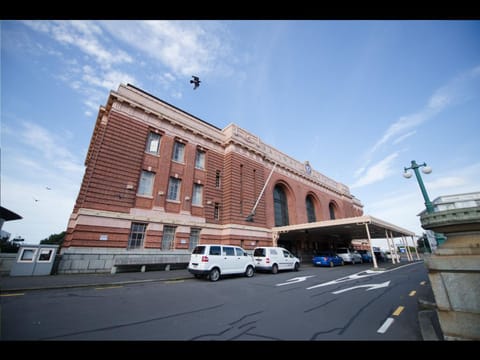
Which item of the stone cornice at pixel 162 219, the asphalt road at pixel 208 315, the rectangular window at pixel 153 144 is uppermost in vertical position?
the rectangular window at pixel 153 144

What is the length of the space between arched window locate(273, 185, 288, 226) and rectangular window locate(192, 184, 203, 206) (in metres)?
11.3

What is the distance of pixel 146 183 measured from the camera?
15922 mm

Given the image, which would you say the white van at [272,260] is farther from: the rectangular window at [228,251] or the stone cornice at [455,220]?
the stone cornice at [455,220]

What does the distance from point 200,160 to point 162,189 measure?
557cm

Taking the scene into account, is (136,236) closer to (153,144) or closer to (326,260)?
(153,144)

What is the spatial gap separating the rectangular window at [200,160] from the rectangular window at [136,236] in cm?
780

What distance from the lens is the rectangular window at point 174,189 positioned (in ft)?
56.3

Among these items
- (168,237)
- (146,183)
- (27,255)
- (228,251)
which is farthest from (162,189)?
(27,255)

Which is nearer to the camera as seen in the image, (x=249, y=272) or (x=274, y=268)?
(x=249, y=272)

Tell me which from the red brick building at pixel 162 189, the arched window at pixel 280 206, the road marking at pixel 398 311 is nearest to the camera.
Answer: the road marking at pixel 398 311

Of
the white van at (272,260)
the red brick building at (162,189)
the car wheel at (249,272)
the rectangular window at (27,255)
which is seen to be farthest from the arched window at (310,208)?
the rectangular window at (27,255)
